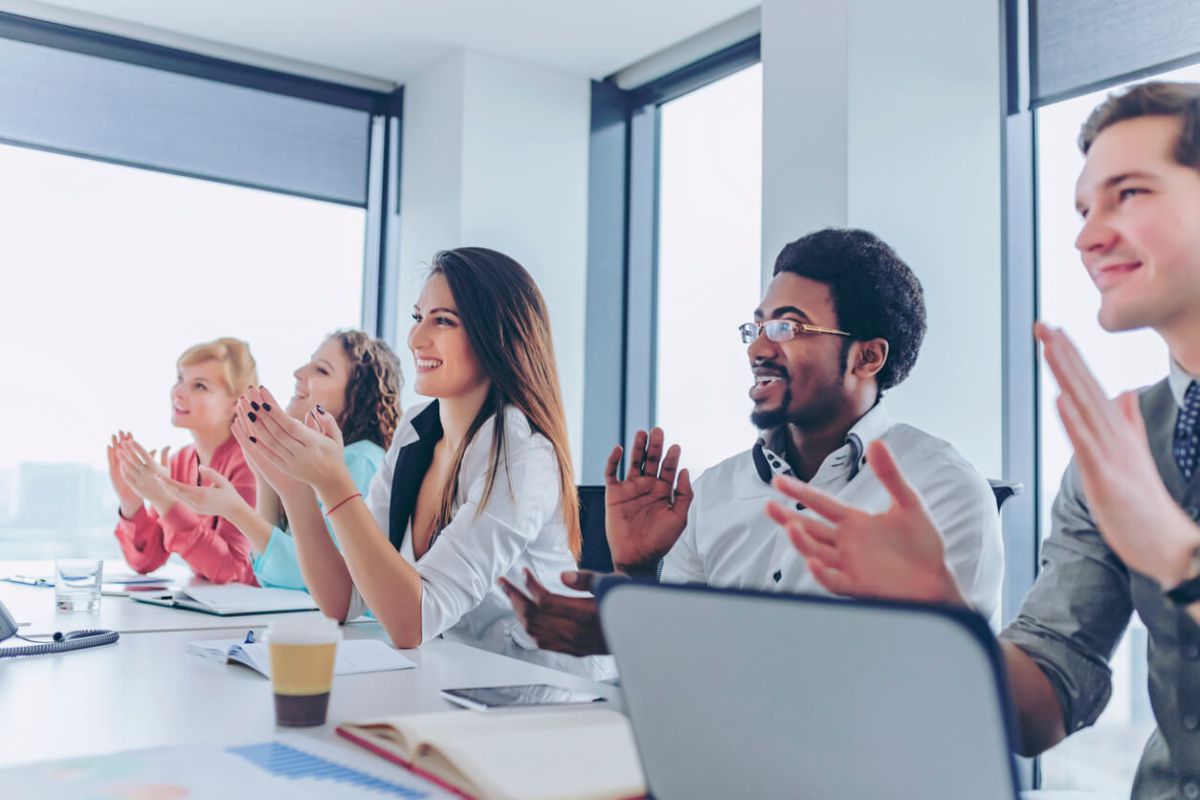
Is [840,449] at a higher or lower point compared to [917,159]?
lower

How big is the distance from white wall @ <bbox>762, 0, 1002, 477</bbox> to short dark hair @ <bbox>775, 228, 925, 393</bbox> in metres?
0.91

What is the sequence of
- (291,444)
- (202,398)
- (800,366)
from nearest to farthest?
(291,444) → (800,366) → (202,398)

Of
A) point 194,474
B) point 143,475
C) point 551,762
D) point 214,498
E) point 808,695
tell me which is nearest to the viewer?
point 808,695

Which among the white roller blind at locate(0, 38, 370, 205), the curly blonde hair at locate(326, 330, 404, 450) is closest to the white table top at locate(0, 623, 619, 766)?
the curly blonde hair at locate(326, 330, 404, 450)

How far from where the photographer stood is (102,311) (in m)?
3.97

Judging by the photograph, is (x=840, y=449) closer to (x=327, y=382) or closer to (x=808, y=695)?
(x=808, y=695)

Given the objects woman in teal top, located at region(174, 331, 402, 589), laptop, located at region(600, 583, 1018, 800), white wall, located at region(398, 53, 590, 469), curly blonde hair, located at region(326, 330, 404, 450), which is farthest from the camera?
white wall, located at region(398, 53, 590, 469)

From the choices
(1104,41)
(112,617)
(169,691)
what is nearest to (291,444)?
(169,691)

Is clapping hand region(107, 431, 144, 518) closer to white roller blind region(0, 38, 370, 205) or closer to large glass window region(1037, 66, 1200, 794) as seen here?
white roller blind region(0, 38, 370, 205)

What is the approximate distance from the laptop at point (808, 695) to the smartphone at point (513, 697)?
475 millimetres

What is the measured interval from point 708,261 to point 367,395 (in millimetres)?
1502

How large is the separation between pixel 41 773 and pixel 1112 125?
129 cm

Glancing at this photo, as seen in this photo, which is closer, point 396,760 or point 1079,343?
point 396,760

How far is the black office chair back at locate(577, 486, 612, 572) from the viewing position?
7.38ft
